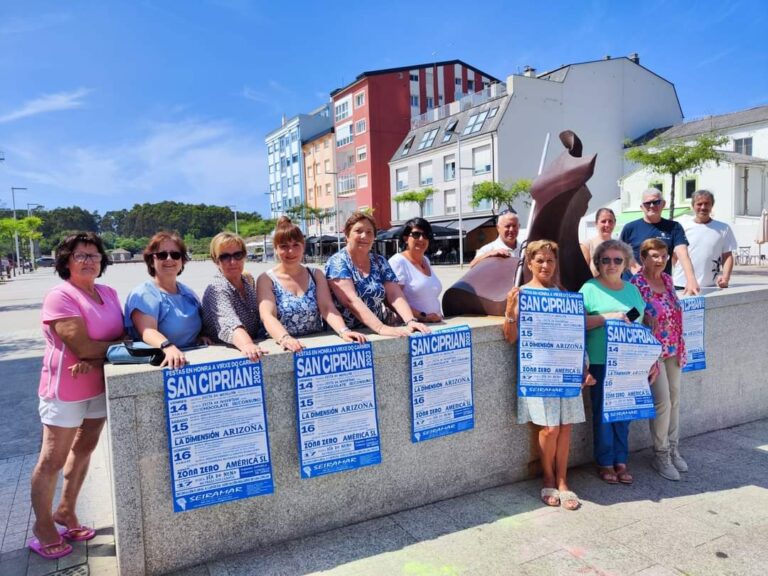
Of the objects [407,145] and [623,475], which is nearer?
[623,475]

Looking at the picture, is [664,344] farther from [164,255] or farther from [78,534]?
[78,534]

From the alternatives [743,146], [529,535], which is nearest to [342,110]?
[743,146]

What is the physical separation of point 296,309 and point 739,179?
31.7 metres

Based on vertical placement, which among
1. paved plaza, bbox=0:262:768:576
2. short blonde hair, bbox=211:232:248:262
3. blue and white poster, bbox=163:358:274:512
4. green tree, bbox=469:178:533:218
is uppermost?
green tree, bbox=469:178:533:218

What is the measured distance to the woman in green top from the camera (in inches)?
141

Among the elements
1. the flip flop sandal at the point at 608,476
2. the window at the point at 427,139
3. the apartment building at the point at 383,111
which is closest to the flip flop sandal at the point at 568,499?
the flip flop sandal at the point at 608,476

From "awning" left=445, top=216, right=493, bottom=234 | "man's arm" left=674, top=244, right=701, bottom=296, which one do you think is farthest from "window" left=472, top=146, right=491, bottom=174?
"man's arm" left=674, top=244, right=701, bottom=296

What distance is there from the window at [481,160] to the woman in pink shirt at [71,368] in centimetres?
3691

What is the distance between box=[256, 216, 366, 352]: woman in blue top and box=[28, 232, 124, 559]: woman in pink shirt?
34.1 inches

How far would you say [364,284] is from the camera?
12.0ft

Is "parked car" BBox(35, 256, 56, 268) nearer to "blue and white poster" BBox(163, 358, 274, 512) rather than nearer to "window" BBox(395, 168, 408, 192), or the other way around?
"window" BBox(395, 168, 408, 192)

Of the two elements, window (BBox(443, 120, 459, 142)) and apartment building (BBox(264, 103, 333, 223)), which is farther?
apartment building (BBox(264, 103, 333, 223))

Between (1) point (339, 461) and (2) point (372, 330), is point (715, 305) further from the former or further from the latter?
(1) point (339, 461)

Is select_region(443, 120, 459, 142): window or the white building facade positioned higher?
select_region(443, 120, 459, 142): window
